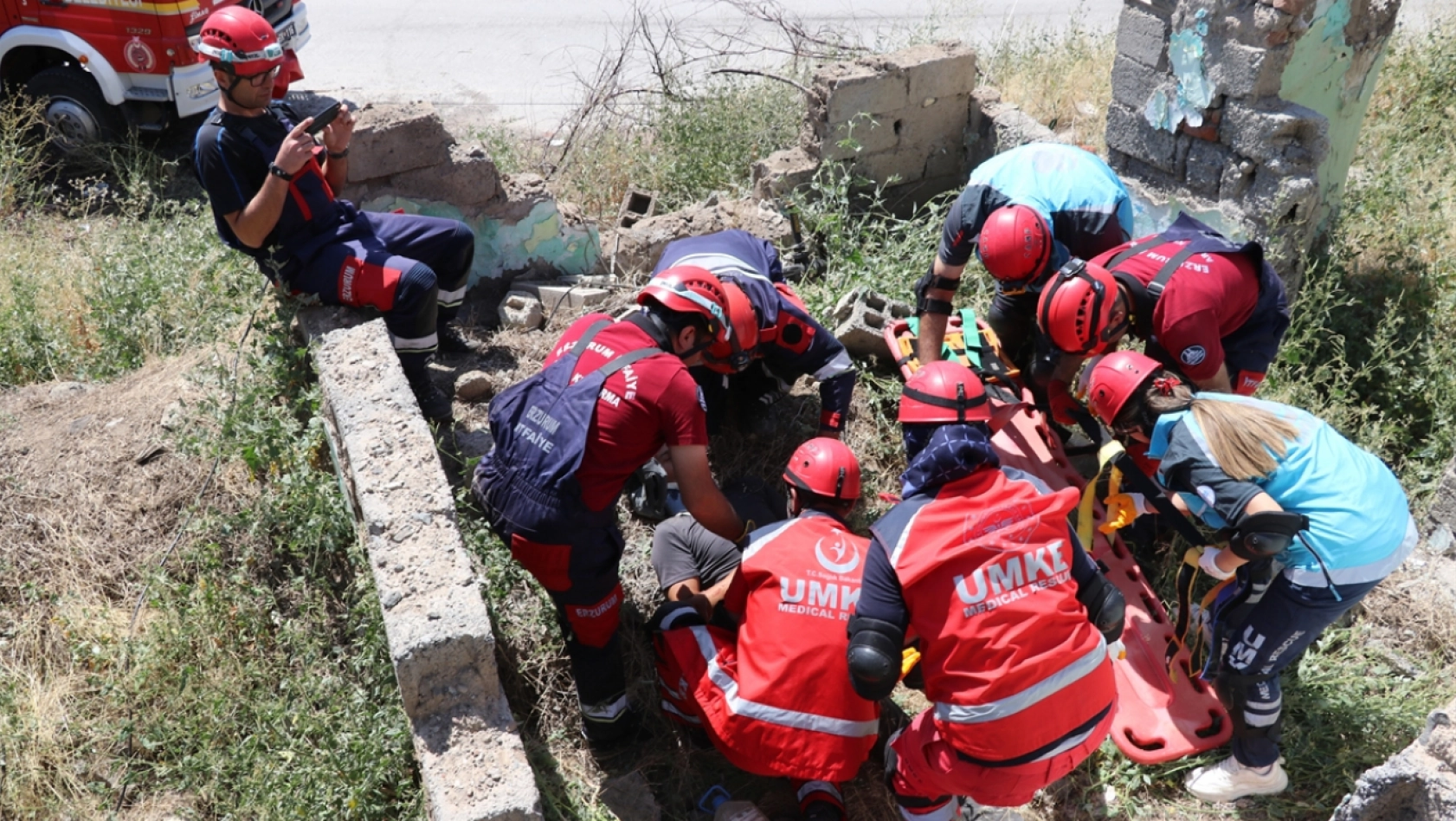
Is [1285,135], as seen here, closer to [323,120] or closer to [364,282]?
[364,282]

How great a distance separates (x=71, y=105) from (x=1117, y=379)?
23.3 ft

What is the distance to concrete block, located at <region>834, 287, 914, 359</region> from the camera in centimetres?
502

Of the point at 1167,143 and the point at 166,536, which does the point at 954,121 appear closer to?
the point at 1167,143

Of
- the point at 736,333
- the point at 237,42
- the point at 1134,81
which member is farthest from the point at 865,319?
the point at 237,42

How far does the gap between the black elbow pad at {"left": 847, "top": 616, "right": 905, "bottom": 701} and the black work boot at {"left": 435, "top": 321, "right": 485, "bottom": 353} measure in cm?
285

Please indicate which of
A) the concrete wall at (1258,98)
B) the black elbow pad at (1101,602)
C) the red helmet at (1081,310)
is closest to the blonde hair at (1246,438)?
the black elbow pad at (1101,602)

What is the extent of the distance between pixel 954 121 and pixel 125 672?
5.19m

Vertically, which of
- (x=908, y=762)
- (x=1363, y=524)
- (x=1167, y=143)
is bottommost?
(x=908, y=762)

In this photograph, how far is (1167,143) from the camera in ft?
17.6

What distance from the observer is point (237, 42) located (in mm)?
4188

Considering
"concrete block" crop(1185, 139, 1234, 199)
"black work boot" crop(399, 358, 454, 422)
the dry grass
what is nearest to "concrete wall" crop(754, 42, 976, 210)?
the dry grass

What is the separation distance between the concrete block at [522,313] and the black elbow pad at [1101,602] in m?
3.17

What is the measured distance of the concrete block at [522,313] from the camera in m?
5.49

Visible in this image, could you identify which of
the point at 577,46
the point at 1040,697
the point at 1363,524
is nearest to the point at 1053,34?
the point at 577,46
